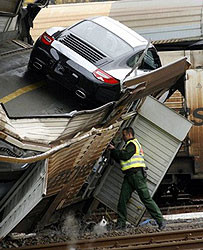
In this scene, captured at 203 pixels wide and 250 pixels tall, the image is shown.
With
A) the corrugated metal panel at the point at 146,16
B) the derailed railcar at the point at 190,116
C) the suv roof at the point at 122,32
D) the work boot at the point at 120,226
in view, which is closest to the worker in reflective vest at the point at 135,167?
the work boot at the point at 120,226

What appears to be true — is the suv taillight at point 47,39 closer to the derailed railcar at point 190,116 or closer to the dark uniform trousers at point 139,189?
the dark uniform trousers at point 139,189

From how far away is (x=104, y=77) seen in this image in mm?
10070

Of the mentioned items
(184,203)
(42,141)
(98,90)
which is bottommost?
(184,203)

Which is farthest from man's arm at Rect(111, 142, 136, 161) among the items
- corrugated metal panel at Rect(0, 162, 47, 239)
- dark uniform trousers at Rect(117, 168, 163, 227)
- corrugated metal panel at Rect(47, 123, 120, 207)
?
corrugated metal panel at Rect(0, 162, 47, 239)

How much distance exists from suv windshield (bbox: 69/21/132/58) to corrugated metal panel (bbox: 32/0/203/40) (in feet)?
16.4

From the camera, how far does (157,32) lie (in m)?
16.6

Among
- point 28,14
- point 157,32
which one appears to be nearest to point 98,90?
point 28,14

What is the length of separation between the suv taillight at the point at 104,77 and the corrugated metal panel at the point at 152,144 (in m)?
1.85

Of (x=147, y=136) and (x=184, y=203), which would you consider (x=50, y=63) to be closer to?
(x=147, y=136)

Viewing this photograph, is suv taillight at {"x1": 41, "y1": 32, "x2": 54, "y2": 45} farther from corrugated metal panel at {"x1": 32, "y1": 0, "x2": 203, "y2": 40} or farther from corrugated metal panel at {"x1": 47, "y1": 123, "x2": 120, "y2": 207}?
corrugated metal panel at {"x1": 32, "y1": 0, "x2": 203, "y2": 40}

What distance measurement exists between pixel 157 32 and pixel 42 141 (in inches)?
381

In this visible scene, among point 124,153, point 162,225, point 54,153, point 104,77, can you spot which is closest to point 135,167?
point 124,153

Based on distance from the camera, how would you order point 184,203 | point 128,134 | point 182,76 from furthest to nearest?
point 184,203 < point 182,76 < point 128,134

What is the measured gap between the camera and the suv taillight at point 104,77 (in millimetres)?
9992
